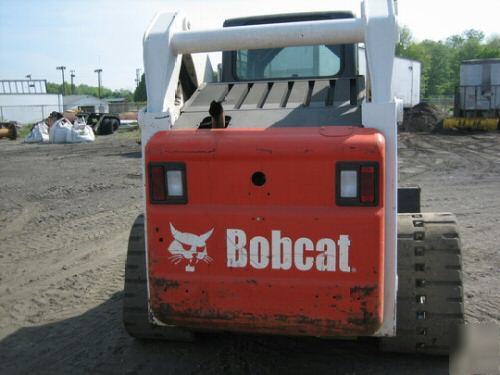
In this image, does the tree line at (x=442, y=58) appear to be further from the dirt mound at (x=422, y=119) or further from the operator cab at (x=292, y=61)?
the operator cab at (x=292, y=61)

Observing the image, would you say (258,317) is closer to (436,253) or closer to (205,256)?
(205,256)

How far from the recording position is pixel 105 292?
460cm

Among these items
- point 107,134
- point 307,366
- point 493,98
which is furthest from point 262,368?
point 107,134

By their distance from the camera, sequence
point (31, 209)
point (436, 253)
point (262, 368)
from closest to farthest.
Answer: point (436, 253)
point (262, 368)
point (31, 209)

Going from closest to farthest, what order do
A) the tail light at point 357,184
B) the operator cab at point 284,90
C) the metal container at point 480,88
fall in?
the tail light at point 357,184
the operator cab at point 284,90
the metal container at point 480,88

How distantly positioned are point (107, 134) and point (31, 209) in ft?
69.1

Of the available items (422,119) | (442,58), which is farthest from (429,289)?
(442,58)

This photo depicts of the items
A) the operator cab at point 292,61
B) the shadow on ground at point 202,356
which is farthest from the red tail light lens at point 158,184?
the operator cab at point 292,61

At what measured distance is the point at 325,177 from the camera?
2.43 meters

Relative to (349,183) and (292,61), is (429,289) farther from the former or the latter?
(292,61)

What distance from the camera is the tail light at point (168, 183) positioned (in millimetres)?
2559

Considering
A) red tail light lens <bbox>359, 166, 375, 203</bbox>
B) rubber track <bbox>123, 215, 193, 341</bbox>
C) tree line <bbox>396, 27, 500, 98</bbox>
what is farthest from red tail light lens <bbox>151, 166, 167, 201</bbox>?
tree line <bbox>396, 27, 500, 98</bbox>

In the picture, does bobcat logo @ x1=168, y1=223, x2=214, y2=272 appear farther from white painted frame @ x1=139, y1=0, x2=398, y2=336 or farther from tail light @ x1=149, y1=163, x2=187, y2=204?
white painted frame @ x1=139, y1=0, x2=398, y2=336

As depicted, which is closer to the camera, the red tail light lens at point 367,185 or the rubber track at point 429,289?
the red tail light lens at point 367,185
